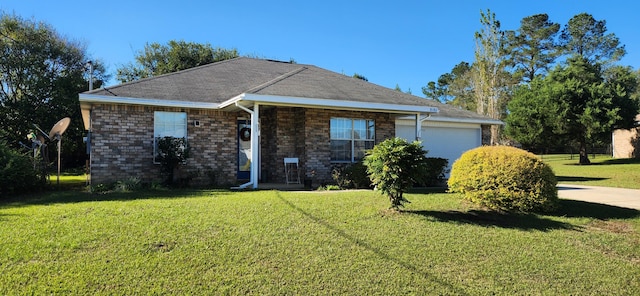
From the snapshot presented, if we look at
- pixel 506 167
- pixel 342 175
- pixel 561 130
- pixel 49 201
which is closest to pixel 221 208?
pixel 49 201

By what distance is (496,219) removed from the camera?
7387 mm

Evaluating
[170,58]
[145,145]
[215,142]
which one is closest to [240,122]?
[215,142]

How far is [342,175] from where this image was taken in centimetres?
1146

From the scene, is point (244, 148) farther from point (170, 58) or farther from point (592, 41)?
point (592, 41)

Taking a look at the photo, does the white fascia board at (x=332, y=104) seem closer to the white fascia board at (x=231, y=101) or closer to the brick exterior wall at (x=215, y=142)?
the white fascia board at (x=231, y=101)

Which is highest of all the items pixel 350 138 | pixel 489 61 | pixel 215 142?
pixel 489 61

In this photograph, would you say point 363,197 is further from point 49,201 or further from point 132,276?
point 49,201

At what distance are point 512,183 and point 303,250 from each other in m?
4.86

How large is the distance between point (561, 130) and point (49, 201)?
25065 millimetres

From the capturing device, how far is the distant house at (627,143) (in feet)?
90.0

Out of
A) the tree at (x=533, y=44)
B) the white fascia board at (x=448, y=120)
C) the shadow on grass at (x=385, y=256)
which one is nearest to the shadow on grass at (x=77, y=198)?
the shadow on grass at (x=385, y=256)

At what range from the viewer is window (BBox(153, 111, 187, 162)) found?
38.5 feet

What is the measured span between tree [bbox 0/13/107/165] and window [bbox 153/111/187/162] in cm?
1479

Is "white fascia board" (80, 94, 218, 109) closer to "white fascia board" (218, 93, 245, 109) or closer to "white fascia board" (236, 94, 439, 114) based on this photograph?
"white fascia board" (218, 93, 245, 109)
